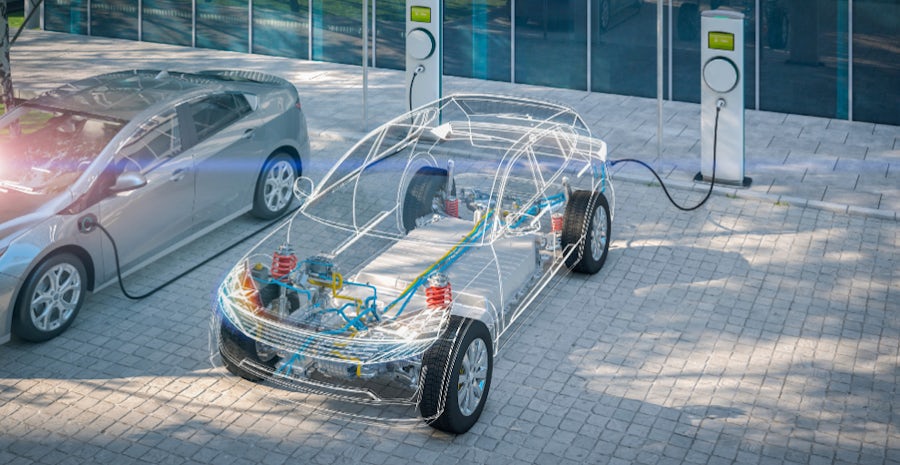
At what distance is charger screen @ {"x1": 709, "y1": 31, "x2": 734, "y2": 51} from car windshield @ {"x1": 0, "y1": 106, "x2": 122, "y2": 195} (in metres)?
5.85

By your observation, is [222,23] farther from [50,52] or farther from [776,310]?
[776,310]

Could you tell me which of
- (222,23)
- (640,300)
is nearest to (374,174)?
(640,300)

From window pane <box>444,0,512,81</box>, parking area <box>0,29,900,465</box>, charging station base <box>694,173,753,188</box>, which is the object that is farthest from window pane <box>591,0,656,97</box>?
parking area <box>0,29,900,465</box>

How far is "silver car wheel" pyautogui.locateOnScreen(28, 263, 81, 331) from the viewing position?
9.51 meters

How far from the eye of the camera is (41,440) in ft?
27.4

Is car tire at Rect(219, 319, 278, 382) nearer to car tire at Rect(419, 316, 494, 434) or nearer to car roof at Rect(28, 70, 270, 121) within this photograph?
car tire at Rect(419, 316, 494, 434)

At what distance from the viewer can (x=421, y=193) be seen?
11148 mm

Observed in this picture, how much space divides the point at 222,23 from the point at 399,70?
328 centimetres

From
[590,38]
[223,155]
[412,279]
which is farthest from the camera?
[590,38]

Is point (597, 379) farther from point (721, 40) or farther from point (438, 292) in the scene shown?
point (721, 40)

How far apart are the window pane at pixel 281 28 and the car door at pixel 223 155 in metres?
7.09

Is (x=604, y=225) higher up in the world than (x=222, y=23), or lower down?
lower down

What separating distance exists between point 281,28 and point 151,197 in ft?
29.2

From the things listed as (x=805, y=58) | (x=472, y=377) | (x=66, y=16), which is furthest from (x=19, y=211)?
(x=66, y=16)
